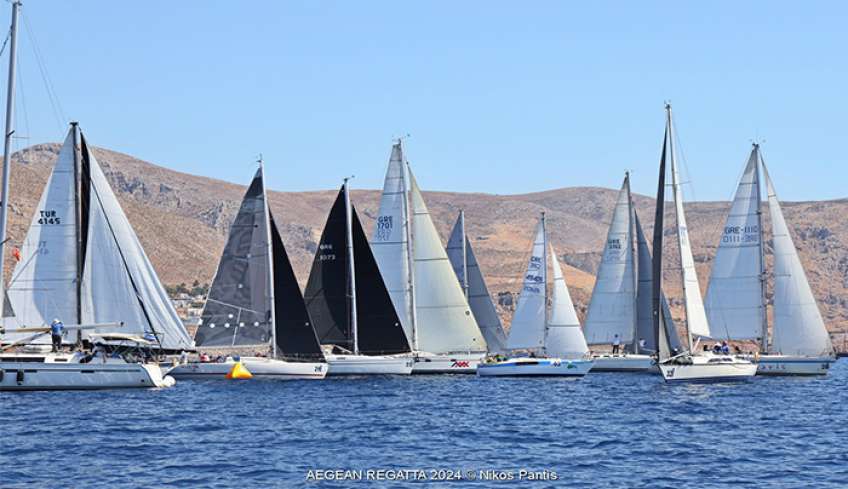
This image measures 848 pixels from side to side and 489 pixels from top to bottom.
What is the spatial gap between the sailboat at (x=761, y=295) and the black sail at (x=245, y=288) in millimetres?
21698

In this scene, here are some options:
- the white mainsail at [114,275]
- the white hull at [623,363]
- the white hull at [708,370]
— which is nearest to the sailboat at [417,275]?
the white hull at [708,370]

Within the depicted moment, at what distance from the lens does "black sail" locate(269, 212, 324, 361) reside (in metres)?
53.9

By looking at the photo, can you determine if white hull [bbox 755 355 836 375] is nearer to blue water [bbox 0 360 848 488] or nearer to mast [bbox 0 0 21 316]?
blue water [bbox 0 360 848 488]

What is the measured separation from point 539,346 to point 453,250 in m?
6.82

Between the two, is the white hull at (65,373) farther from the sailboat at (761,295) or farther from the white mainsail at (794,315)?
the white mainsail at (794,315)

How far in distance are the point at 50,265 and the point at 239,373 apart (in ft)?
37.0

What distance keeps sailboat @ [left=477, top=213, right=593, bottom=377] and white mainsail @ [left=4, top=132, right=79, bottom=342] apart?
69.6 feet

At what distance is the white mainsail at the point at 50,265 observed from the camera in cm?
4478

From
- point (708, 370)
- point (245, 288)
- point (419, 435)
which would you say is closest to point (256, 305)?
point (245, 288)

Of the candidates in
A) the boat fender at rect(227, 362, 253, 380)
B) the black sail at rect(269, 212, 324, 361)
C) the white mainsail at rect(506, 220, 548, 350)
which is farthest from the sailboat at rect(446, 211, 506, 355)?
the boat fender at rect(227, 362, 253, 380)

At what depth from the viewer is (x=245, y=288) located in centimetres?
5419

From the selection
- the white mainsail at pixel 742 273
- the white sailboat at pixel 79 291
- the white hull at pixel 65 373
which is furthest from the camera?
the white mainsail at pixel 742 273

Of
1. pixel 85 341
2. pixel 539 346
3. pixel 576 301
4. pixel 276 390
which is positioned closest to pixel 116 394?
pixel 85 341

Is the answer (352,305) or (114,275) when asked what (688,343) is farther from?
(114,275)
